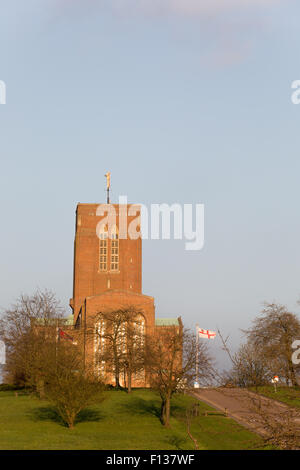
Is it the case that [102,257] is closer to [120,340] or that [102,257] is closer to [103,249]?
[103,249]

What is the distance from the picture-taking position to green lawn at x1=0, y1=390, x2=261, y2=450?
30.2 m

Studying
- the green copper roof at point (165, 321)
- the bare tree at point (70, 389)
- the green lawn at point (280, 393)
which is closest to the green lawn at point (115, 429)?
the bare tree at point (70, 389)

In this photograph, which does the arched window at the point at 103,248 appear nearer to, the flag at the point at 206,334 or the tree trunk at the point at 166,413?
the flag at the point at 206,334

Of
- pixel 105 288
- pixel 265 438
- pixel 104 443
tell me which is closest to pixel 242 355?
pixel 265 438

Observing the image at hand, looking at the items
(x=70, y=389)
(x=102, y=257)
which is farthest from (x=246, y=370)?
(x=102, y=257)

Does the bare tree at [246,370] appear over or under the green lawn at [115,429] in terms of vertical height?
over

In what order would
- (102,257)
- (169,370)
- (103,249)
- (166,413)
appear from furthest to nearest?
(103,249)
(102,257)
(169,370)
(166,413)

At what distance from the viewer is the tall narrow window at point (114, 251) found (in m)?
77.9

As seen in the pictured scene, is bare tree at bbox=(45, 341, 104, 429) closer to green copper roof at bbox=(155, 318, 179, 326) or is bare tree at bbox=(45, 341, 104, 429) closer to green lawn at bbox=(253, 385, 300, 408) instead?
green lawn at bbox=(253, 385, 300, 408)

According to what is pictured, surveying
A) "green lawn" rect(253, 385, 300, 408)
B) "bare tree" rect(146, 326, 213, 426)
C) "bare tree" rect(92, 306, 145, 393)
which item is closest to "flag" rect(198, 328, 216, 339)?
"bare tree" rect(92, 306, 145, 393)

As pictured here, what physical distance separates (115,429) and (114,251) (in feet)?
145

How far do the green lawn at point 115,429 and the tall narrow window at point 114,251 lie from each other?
30.0 m

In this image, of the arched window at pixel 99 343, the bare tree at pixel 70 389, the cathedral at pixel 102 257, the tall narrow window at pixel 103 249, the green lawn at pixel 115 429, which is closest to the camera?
the green lawn at pixel 115 429

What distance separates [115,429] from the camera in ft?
116
